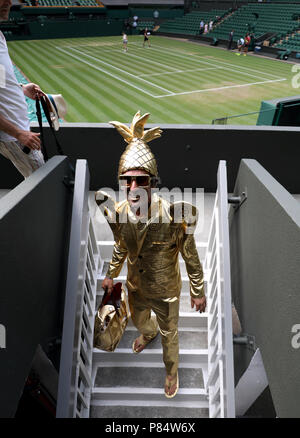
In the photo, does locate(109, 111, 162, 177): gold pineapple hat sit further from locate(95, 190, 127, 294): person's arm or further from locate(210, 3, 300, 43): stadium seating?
locate(210, 3, 300, 43): stadium seating

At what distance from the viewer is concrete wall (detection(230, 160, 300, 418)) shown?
1569 millimetres

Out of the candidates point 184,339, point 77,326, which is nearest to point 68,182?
point 77,326

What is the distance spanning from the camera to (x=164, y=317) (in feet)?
8.31

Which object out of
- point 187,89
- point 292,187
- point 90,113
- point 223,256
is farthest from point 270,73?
point 223,256

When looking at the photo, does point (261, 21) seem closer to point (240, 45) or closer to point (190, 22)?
point (240, 45)

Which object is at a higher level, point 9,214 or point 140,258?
point 9,214

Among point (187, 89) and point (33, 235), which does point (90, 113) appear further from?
point (33, 235)

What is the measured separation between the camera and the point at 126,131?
2.08 meters

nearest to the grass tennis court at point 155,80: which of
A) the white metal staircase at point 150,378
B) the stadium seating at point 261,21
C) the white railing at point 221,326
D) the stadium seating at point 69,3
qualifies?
the stadium seating at point 261,21

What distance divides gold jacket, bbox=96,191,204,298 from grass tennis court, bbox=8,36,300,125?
4918 mm

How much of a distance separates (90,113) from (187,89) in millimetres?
5368

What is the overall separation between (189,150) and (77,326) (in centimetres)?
302

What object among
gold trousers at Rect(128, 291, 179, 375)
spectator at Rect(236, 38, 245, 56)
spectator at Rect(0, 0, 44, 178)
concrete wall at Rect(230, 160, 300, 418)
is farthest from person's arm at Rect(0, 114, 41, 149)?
spectator at Rect(236, 38, 245, 56)
